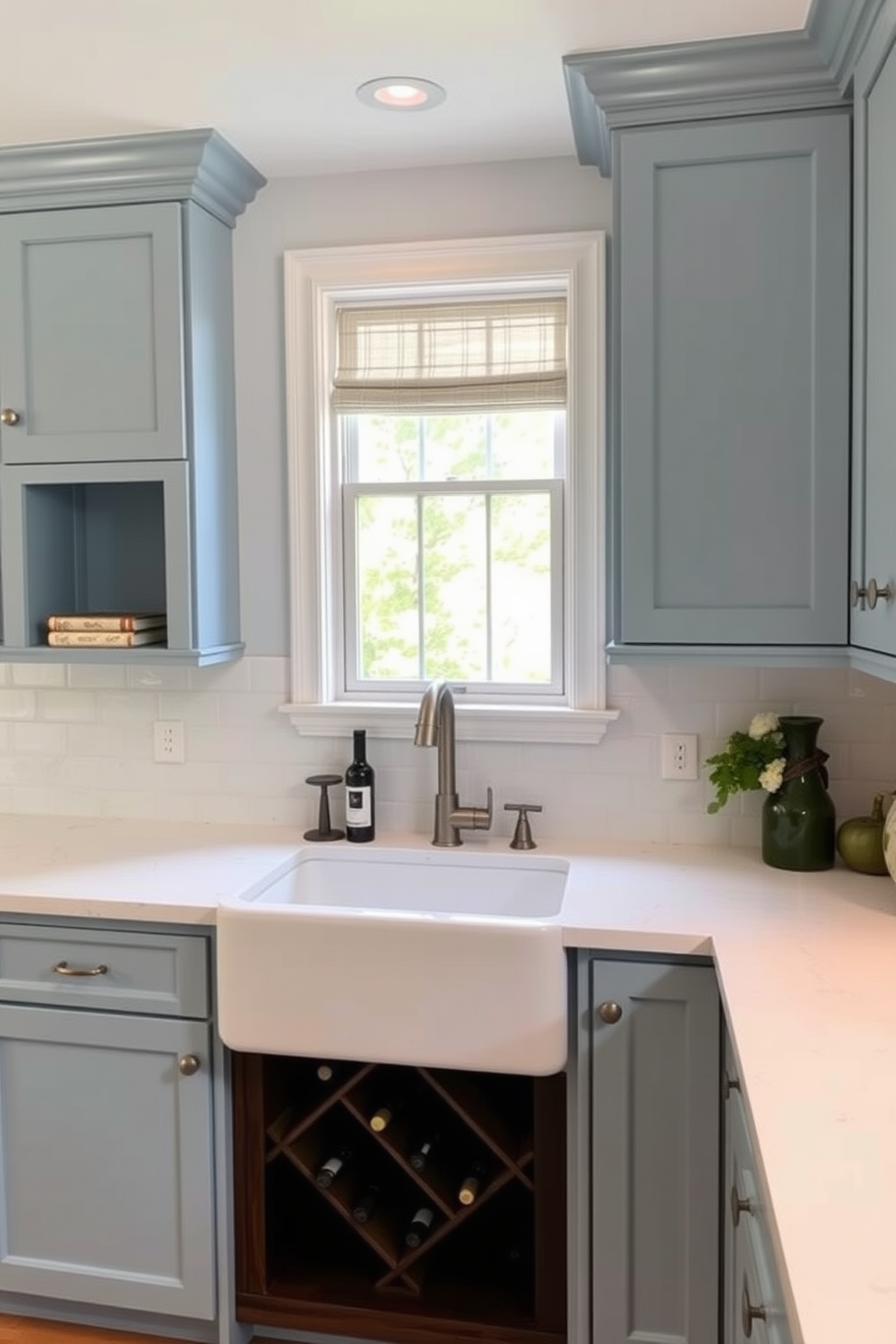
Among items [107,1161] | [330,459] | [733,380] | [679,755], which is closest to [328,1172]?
[107,1161]

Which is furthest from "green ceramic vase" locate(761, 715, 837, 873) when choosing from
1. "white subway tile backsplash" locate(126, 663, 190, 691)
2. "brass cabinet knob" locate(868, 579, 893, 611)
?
"white subway tile backsplash" locate(126, 663, 190, 691)

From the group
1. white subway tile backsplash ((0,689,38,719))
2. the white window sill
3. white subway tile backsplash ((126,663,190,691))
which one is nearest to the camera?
the white window sill

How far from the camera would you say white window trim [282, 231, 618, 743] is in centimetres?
244

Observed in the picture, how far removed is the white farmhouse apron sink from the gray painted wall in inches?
35.7

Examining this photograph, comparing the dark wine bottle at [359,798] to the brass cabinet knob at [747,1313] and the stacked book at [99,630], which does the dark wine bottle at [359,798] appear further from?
the brass cabinet knob at [747,1313]

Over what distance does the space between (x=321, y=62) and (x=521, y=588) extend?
1.19m

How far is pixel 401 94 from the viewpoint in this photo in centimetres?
212

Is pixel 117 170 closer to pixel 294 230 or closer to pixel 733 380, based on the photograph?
pixel 294 230

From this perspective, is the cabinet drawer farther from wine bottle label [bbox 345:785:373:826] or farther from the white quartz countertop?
wine bottle label [bbox 345:785:373:826]

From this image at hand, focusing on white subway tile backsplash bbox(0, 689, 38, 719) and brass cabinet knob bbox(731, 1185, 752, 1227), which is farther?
white subway tile backsplash bbox(0, 689, 38, 719)

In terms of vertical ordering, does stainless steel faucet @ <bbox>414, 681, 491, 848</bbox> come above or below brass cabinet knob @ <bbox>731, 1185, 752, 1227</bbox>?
above

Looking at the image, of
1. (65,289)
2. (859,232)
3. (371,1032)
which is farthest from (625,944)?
(65,289)

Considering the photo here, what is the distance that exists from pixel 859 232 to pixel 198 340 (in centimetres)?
140

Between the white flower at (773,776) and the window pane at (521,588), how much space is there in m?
0.59
